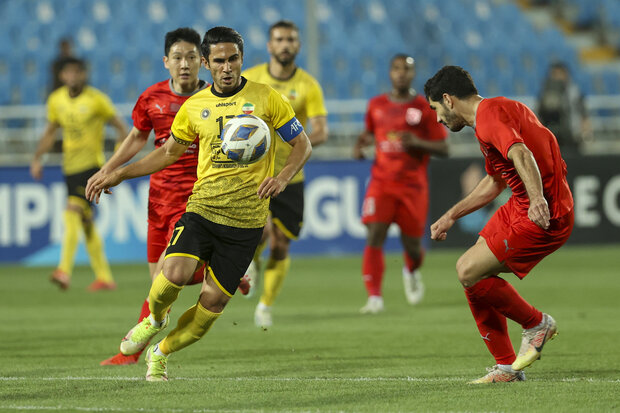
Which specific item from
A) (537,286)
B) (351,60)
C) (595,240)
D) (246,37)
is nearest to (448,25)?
(351,60)

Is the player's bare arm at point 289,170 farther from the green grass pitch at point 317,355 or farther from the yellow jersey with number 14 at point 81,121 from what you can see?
the yellow jersey with number 14 at point 81,121

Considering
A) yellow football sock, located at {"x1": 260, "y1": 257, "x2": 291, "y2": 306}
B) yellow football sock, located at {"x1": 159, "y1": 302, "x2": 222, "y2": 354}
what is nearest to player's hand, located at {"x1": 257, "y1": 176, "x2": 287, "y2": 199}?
yellow football sock, located at {"x1": 159, "y1": 302, "x2": 222, "y2": 354}

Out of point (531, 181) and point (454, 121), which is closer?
point (531, 181)

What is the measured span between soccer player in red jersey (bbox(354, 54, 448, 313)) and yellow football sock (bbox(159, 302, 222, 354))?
4444 mm

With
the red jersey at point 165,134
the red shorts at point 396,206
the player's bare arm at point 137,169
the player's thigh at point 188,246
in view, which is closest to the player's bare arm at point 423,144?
the red shorts at point 396,206

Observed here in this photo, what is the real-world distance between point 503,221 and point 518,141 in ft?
2.14

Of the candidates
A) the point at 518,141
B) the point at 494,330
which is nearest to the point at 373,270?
the point at 494,330

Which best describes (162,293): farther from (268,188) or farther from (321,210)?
(321,210)

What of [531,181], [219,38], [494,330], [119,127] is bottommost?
[494,330]

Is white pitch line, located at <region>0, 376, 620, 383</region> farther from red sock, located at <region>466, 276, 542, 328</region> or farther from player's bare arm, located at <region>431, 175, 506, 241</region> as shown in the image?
player's bare arm, located at <region>431, 175, 506, 241</region>

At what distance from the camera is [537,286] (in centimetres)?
1246

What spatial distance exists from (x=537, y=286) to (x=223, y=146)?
713cm

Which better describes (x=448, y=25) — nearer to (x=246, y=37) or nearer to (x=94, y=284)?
(x=246, y=37)

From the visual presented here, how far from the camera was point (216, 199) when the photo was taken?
625 centimetres
